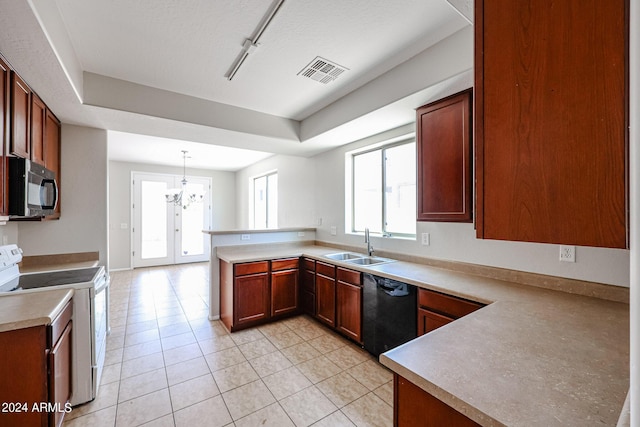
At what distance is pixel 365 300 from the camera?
8.65 ft

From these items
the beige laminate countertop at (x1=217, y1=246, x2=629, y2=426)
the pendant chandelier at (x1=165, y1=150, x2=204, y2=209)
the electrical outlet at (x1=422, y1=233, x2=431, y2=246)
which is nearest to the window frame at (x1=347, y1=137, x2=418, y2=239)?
the electrical outlet at (x1=422, y1=233, x2=431, y2=246)

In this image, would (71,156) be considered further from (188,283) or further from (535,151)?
(535,151)

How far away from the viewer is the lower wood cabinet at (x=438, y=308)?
1.84 meters

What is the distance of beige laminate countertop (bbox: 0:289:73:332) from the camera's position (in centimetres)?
144

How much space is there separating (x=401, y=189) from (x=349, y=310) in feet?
4.74

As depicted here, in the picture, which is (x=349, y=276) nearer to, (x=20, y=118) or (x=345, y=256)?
(x=345, y=256)

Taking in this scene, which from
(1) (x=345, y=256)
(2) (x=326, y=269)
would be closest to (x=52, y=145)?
(2) (x=326, y=269)

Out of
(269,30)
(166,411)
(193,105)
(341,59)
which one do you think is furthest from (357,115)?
(166,411)

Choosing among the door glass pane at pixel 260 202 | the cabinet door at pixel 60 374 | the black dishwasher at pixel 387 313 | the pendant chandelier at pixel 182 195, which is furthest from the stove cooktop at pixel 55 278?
the door glass pane at pixel 260 202

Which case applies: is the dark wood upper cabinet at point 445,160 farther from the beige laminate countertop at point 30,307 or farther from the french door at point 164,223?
the french door at point 164,223

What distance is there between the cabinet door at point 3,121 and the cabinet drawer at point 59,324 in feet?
2.33

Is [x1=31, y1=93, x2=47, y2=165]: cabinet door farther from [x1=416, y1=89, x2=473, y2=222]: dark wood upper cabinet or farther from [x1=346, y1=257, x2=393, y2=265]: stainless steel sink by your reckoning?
[x1=416, y1=89, x2=473, y2=222]: dark wood upper cabinet

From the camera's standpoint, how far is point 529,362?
102 cm

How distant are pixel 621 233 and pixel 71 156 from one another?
3994 mm
